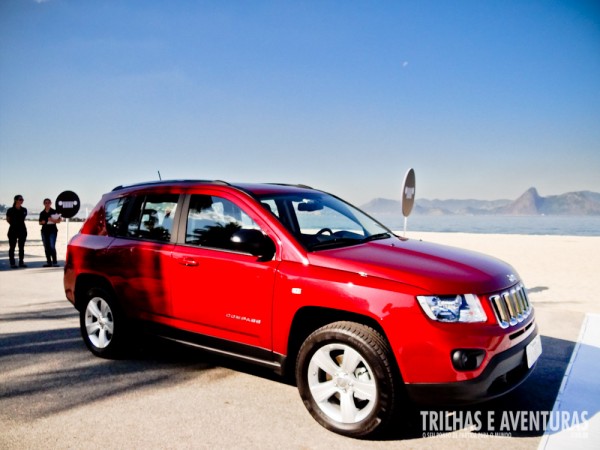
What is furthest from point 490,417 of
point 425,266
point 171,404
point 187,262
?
point 187,262

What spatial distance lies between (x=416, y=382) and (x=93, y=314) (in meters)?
3.48

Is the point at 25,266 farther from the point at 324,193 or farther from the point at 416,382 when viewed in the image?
the point at 416,382

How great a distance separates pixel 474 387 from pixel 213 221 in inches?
94.9

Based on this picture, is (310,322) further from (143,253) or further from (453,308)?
(143,253)

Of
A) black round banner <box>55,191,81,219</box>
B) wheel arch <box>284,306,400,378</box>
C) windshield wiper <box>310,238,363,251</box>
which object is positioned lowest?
wheel arch <box>284,306,400,378</box>

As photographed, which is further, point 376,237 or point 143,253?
point 143,253

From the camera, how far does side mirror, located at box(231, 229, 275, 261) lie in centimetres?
335

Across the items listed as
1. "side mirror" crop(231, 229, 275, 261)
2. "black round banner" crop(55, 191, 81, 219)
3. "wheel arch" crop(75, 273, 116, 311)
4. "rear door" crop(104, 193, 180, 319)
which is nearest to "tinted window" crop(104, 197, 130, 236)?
"rear door" crop(104, 193, 180, 319)

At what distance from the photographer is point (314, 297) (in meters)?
3.24

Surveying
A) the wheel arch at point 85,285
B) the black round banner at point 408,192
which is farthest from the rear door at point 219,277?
the black round banner at point 408,192

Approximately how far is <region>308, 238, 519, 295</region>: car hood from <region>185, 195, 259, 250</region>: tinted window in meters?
0.85

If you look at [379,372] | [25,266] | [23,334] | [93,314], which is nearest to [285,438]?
[379,372]

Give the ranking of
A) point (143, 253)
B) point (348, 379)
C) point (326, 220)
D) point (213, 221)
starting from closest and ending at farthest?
point (348, 379)
point (213, 221)
point (143, 253)
point (326, 220)

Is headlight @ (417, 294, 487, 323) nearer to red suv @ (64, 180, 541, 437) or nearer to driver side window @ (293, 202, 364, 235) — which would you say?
red suv @ (64, 180, 541, 437)
